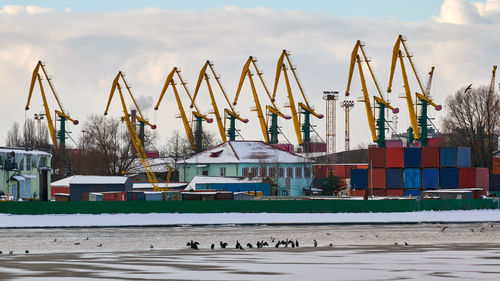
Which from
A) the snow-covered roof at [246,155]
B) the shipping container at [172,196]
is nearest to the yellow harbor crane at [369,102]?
the snow-covered roof at [246,155]

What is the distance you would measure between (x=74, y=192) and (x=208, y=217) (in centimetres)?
3283

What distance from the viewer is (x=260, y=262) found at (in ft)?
114

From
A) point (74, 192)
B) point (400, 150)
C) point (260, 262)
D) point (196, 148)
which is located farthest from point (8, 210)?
point (196, 148)

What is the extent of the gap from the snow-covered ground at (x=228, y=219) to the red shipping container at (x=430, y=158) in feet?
139

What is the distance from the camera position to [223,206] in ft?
260

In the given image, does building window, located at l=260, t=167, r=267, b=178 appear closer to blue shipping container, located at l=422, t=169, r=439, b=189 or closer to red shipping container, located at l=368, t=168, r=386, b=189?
red shipping container, located at l=368, t=168, r=386, b=189

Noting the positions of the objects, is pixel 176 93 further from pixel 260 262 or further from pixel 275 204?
pixel 260 262

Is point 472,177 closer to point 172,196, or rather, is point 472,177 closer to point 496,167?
point 496,167

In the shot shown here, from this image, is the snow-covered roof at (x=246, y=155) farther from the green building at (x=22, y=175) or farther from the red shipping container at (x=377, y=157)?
the green building at (x=22, y=175)

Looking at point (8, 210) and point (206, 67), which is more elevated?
point (206, 67)

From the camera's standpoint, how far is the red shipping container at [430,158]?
124438 mm

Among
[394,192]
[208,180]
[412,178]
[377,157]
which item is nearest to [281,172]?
[208,180]

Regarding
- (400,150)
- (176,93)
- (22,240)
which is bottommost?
(22,240)

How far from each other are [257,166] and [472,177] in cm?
3516
